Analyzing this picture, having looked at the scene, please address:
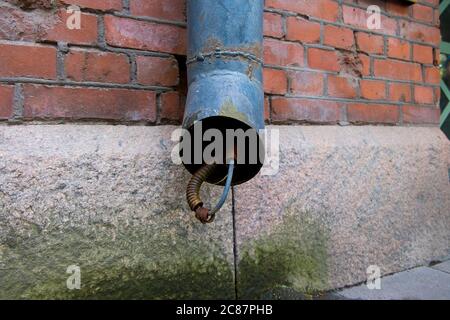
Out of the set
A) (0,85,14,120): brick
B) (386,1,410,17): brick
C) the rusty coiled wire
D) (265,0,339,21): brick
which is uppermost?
(386,1,410,17): brick

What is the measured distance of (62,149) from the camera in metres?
1.11

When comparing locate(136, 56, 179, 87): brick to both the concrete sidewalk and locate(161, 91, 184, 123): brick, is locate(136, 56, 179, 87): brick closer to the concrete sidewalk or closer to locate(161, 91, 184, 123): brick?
locate(161, 91, 184, 123): brick

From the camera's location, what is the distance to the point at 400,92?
183 centimetres

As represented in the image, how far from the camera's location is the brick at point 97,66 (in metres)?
1.17

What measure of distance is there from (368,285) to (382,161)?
481 millimetres

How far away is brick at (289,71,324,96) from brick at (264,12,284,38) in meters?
0.15

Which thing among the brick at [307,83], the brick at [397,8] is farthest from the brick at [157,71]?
the brick at [397,8]

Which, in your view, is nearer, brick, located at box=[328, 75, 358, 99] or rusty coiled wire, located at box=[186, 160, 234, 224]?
rusty coiled wire, located at box=[186, 160, 234, 224]

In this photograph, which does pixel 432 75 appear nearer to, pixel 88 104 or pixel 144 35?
pixel 144 35

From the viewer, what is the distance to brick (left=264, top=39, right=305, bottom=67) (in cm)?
148

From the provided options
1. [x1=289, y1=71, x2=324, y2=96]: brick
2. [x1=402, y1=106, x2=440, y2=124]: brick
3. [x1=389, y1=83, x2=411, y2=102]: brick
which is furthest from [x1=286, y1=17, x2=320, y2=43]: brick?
[x1=402, y1=106, x2=440, y2=124]: brick

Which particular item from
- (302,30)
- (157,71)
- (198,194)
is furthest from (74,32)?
(302,30)

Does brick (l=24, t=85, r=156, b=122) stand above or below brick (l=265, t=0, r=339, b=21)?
below

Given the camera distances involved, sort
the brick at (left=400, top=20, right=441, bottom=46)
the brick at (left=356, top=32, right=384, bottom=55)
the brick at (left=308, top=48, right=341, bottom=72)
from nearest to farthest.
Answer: the brick at (left=308, top=48, right=341, bottom=72) → the brick at (left=356, top=32, right=384, bottom=55) → the brick at (left=400, top=20, right=441, bottom=46)
